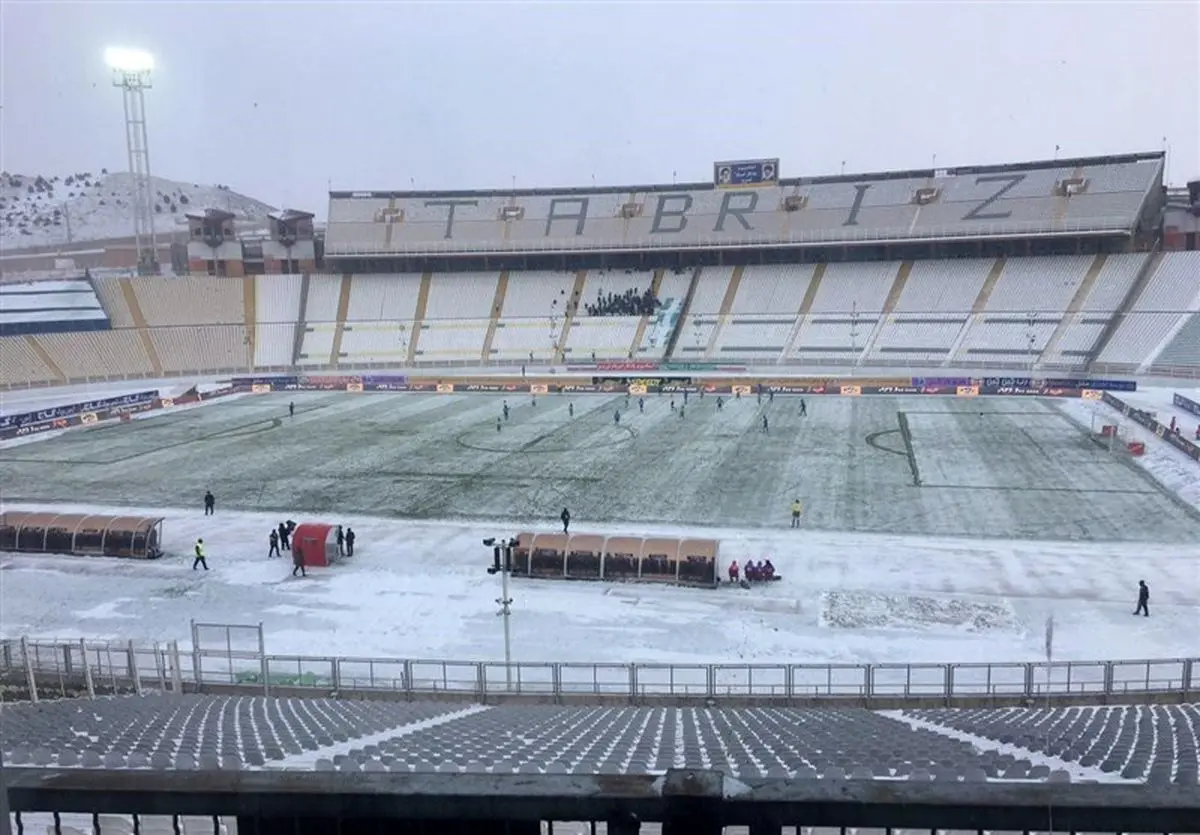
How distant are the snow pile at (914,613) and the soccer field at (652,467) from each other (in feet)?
19.2

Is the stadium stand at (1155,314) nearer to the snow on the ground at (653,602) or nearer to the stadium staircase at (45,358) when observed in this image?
the snow on the ground at (653,602)

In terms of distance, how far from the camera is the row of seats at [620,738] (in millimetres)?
6520

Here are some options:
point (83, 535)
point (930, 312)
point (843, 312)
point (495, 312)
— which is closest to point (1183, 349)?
point (930, 312)

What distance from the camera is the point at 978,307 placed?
6531 centimetres

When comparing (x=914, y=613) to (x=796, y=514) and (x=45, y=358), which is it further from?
(x=45, y=358)

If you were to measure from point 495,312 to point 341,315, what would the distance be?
13.2m

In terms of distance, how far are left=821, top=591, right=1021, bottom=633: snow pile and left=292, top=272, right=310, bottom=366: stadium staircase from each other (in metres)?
58.0

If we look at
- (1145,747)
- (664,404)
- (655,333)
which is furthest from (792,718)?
(655,333)

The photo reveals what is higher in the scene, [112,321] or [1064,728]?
[112,321]

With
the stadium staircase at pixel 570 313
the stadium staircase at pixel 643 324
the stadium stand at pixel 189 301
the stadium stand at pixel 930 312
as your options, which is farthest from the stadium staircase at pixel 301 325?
the stadium stand at pixel 930 312

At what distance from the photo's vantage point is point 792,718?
12.8 metres

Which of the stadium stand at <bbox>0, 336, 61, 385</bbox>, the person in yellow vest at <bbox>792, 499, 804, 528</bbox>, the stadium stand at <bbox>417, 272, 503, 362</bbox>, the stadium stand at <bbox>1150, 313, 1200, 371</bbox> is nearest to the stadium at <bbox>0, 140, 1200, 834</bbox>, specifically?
the stadium stand at <bbox>0, 336, 61, 385</bbox>

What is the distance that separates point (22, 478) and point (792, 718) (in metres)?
35.3

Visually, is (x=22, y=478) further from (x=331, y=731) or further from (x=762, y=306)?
(x=762, y=306)
